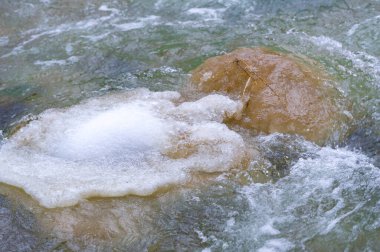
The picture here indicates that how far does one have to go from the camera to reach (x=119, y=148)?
4.62 metres

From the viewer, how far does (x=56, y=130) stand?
4910 mm

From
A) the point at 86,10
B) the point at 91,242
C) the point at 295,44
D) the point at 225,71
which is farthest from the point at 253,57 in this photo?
the point at 86,10

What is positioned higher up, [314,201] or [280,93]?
[280,93]

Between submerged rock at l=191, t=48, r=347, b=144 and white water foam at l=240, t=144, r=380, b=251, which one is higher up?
submerged rock at l=191, t=48, r=347, b=144

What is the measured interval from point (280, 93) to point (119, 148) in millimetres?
1742

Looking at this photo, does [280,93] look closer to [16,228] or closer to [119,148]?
[119,148]

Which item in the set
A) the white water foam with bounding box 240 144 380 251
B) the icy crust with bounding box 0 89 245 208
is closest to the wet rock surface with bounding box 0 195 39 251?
the icy crust with bounding box 0 89 245 208

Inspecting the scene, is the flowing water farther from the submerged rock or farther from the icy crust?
the submerged rock

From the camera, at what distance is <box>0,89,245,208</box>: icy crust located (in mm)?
4203

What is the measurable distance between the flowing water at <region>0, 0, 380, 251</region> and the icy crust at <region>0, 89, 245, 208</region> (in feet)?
0.04

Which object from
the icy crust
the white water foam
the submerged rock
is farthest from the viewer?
the submerged rock

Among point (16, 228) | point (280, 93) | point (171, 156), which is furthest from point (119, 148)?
point (280, 93)

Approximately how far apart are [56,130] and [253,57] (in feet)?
7.50

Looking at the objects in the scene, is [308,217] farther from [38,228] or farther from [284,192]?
[38,228]
